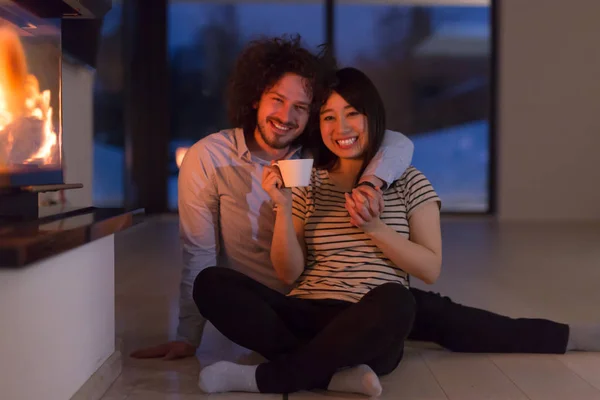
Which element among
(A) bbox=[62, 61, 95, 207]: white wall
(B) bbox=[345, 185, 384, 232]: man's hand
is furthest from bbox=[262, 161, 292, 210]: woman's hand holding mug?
(A) bbox=[62, 61, 95, 207]: white wall

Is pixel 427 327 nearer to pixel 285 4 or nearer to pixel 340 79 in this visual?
pixel 340 79

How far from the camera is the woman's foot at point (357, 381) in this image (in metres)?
1.52

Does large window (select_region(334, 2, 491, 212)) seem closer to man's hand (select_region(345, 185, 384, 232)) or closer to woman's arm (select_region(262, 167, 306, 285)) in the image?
woman's arm (select_region(262, 167, 306, 285))

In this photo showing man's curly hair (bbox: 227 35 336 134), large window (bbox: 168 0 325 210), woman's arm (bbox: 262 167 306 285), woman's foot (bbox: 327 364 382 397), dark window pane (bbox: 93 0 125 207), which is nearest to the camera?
woman's foot (bbox: 327 364 382 397)

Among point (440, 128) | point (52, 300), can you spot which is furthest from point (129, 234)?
point (52, 300)

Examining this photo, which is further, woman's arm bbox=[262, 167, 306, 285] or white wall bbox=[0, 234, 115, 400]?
woman's arm bbox=[262, 167, 306, 285]

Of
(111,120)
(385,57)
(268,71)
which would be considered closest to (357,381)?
(268,71)

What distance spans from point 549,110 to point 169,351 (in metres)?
5.30

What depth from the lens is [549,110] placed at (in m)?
6.34

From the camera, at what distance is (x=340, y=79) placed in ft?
5.65

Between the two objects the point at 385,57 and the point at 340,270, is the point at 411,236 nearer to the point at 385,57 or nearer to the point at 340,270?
the point at 340,270

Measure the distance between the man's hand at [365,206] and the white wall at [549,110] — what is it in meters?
5.09

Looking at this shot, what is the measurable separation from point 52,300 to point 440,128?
607 centimetres

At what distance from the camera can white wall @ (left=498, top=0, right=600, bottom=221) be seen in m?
6.29
